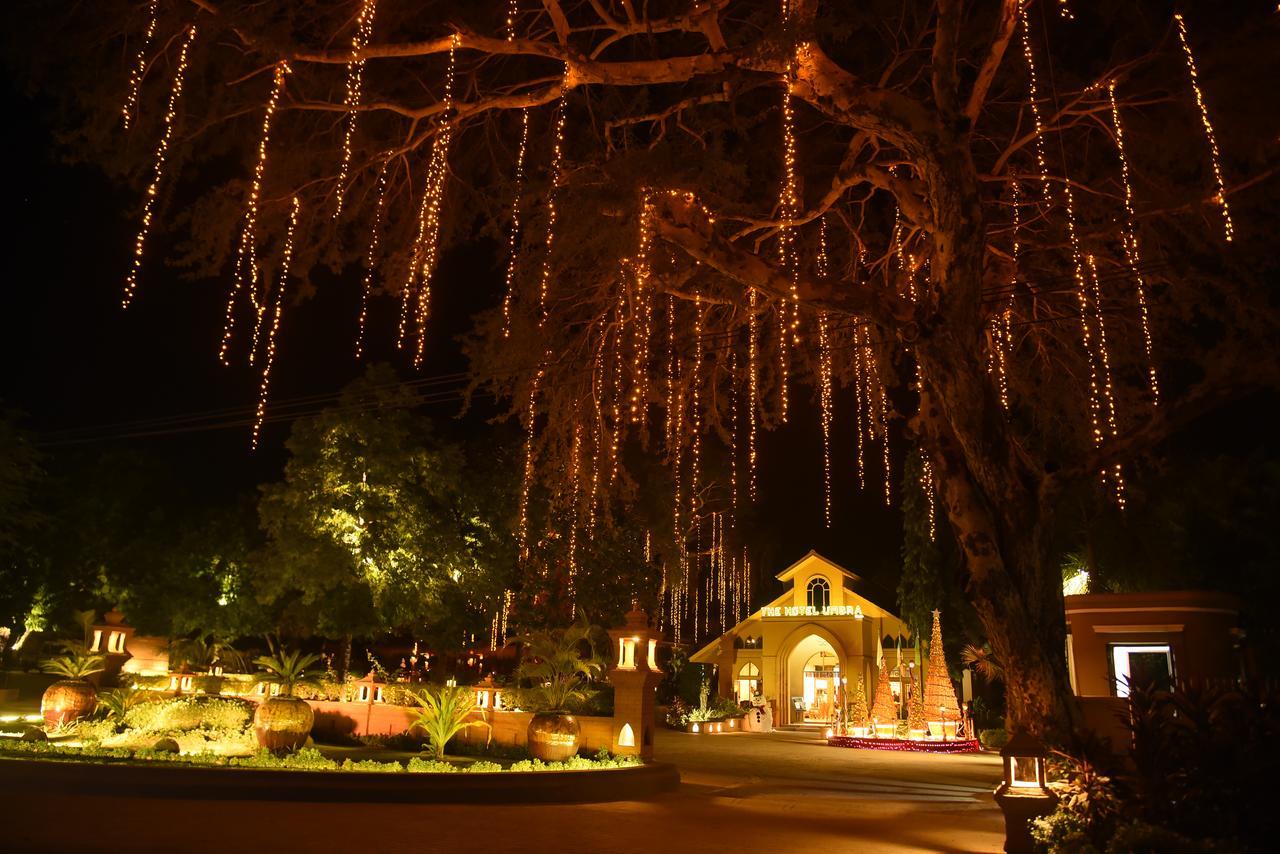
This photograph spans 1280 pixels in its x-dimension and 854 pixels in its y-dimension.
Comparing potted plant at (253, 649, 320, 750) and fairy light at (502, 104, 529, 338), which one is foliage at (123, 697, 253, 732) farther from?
fairy light at (502, 104, 529, 338)

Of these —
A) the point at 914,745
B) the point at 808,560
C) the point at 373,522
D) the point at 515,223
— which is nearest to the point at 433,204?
the point at 515,223

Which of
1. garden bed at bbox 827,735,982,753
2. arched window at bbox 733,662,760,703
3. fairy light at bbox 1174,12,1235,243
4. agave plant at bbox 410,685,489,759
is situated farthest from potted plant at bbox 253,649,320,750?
arched window at bbox 733,662,760,703

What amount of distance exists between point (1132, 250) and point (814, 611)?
85.4 ft

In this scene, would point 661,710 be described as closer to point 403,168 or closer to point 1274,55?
point 403,168

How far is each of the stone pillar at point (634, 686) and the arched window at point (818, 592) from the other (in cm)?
2320

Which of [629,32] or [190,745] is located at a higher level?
[629,32]

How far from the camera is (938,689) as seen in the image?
2527cm

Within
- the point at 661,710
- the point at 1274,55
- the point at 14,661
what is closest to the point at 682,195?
the point at 1274,55

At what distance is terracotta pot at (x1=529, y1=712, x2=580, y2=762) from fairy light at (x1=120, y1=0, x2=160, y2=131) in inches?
363

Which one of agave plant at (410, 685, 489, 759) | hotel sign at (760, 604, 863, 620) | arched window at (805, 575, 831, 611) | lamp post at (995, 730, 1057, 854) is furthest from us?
arched window at (805, 575, 831, 611)

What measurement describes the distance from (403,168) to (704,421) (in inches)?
231

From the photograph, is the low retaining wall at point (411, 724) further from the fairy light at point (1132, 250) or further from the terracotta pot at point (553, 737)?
the fairy light at point (1132, 250)

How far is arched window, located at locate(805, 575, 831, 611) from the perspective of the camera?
36.8 m

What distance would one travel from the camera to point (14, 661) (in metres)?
33.9
